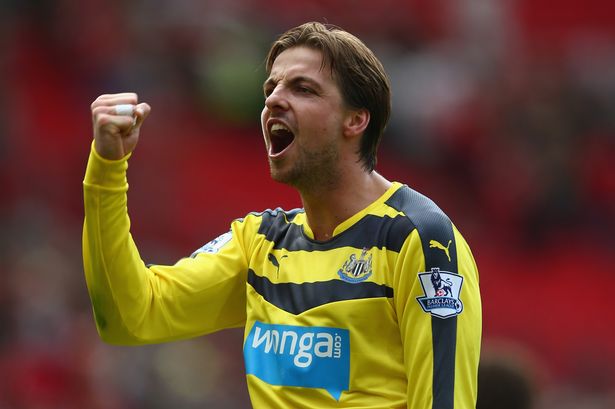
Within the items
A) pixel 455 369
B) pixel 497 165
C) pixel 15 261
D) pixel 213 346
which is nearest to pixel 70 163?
pixel 15 261

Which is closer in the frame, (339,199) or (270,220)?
(339,199)

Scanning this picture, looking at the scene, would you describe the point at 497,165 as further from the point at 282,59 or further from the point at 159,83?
the point at 282,59

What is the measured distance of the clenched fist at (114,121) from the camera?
366cm

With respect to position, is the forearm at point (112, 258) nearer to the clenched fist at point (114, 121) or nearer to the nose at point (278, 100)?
the clenched fist at point (114, 121)

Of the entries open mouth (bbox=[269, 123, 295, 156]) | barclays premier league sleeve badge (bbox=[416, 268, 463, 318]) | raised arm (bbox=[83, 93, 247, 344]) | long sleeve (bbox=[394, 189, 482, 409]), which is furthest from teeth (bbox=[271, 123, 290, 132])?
barclays premier league sleeve badge (bbox=[416, 268, 463, 318])

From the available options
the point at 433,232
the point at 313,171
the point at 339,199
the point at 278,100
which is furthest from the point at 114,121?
the point at 433,232

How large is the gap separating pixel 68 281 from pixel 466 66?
451 centimetres

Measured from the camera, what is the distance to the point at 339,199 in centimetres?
402

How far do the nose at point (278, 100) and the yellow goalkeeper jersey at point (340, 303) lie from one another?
0.42 metres

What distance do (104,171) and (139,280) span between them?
41cm

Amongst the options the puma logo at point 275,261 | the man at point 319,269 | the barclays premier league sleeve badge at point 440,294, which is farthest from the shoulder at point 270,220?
the barclays premier league sleeve badge at point 440,294

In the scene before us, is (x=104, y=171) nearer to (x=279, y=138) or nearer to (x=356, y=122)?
(x=279, y=138)

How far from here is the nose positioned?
3.94 m

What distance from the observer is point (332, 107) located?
3969 millimetres
